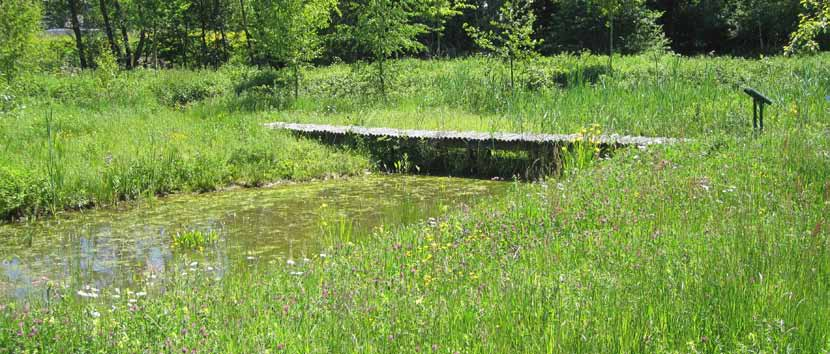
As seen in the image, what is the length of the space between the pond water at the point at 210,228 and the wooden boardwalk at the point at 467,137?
29.1 inches

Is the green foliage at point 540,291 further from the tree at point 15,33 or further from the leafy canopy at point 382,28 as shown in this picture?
the tree at point 15,33

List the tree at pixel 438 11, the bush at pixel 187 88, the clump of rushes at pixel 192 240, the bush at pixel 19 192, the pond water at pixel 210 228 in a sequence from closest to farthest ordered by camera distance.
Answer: the pond water at pixel 210 228, the clump of rushes at pixel 192 240, the bush at pixel 19 192, the bush at pixel 187 88, the tree at pixel 438 11

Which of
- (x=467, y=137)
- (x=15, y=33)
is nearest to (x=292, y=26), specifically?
(x=15, y=33)

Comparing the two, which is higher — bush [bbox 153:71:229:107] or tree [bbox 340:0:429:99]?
tree [bbox 340:0:429:99]

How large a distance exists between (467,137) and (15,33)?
43.7ft

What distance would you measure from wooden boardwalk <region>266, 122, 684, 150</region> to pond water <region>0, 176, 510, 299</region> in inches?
29.1

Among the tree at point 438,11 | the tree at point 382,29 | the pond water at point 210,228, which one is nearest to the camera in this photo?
the pond water at point 210,228

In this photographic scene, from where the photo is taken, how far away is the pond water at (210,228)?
6742mm

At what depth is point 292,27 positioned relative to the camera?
18422mm

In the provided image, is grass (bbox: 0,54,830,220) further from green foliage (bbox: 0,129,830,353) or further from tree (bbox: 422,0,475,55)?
tree (bbox: 422,0,475,55)

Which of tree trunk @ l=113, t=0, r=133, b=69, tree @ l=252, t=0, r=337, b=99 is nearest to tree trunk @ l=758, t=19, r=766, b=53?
tree @ l=252, t=0, r=337, b=99

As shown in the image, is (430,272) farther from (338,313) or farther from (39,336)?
(39,336)

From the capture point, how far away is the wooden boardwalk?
10.7 metres

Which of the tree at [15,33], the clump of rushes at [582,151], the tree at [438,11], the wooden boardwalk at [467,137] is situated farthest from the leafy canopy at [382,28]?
the clump of rushes at [582,151]
